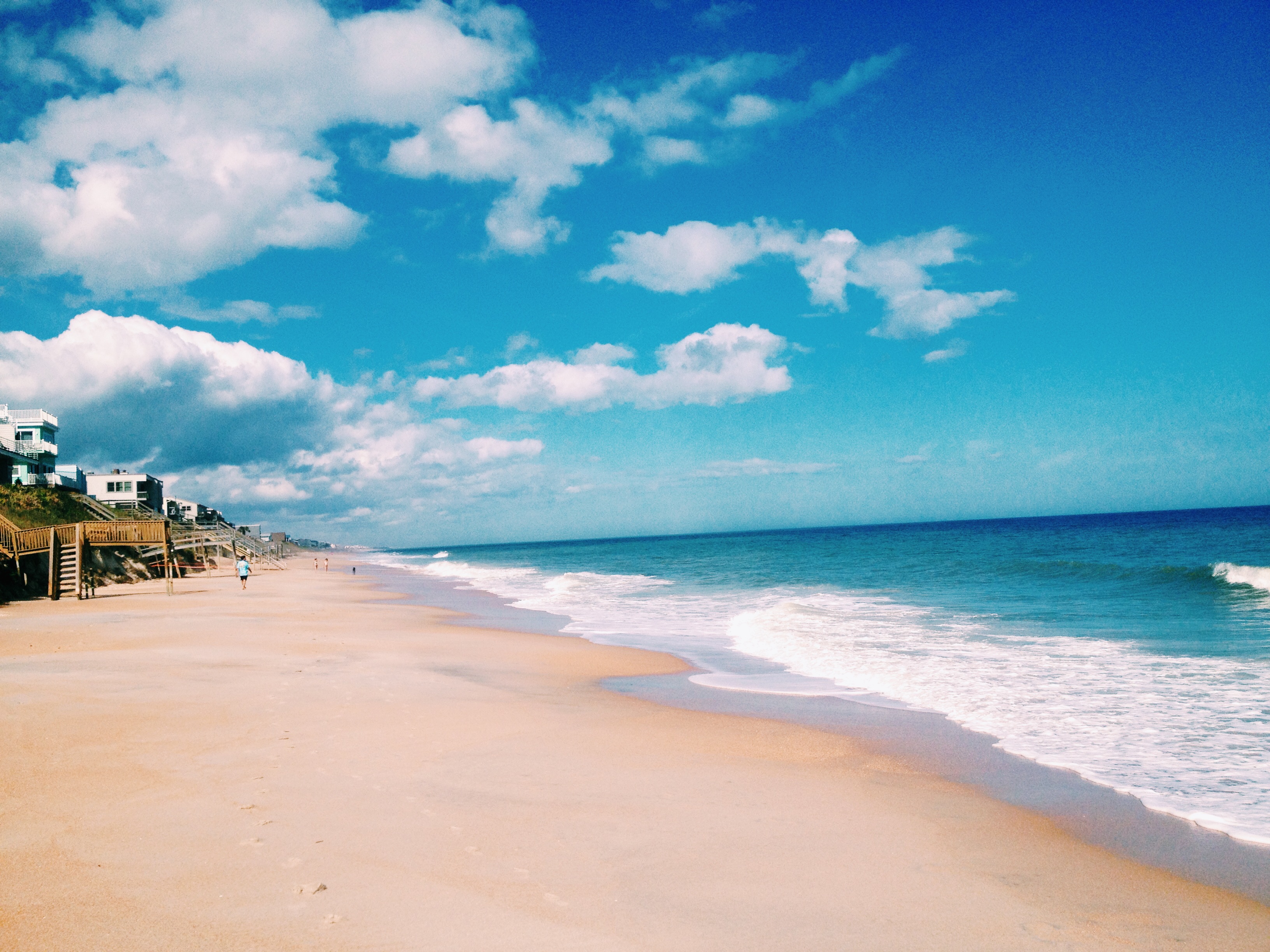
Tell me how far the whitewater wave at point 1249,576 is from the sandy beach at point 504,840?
84.5 ft

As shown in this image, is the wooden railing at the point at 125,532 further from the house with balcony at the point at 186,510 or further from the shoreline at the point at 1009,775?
the house with balcony at the point at 186,510

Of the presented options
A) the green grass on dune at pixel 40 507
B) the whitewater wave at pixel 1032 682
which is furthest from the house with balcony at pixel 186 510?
the whitewater wave at pixel 1032 682

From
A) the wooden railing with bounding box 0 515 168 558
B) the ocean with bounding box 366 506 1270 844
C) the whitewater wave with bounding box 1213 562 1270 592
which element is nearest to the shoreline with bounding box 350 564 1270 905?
the ocean with bounding box 366 506 1270 844

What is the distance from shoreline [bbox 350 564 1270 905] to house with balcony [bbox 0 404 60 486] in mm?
57264

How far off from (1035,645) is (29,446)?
73698 mm

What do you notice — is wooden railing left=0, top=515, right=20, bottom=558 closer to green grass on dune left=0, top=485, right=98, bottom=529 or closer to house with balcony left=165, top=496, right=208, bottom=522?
green grass on dune left=0, top=485, right=98, bottom=529

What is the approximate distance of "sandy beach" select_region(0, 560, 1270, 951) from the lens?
4199mm

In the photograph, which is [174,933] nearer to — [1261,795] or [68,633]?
[1261,795]

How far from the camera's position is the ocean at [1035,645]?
7.93 m

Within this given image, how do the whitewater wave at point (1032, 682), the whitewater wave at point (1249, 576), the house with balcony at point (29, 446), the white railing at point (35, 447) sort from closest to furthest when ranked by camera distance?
1. the whitewater wave at point (1032, 682)
2. the whitewater wave at point (1249, 576)
3. the house with balcony at point (29, 446)
4. the white railing at point (35, 447)

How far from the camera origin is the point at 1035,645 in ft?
50.8

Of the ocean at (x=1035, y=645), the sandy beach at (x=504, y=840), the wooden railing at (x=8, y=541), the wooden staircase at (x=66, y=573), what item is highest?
the wooden railing at (x=8, y=541)

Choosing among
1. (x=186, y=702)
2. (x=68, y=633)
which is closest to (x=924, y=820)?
(x=186, y=702)

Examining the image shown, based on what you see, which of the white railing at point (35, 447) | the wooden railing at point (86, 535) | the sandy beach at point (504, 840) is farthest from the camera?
the white railing at point (35, 447)
